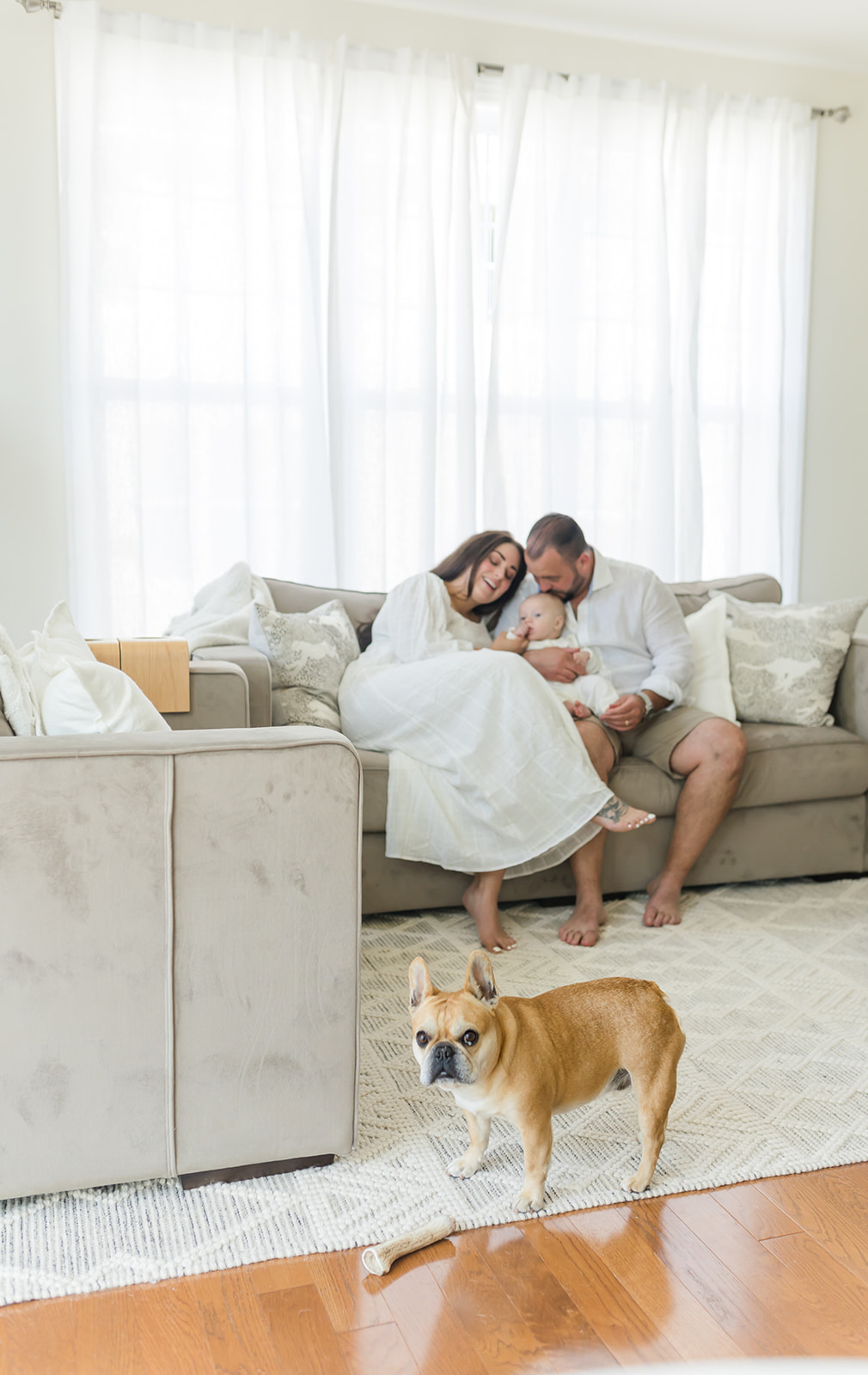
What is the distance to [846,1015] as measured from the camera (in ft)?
6.62

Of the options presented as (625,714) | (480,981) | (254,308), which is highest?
(254,308)

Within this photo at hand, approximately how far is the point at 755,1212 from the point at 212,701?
1403 mm

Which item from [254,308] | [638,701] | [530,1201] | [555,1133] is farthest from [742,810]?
[254,308]

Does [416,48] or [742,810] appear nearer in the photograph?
[742,810]

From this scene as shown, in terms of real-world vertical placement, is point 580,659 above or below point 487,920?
above

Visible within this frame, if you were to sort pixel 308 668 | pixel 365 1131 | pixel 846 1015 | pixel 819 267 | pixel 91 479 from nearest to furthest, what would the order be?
pixel 365 1131
pixel 846 1015
pixel 308 668
pixel 91 479
pixel 819 267

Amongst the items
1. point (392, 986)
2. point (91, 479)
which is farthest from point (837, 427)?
point (392, 986)

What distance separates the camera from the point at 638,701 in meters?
2.62

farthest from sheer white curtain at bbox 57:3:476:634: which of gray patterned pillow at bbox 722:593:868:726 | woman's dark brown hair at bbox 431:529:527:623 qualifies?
gray patterned pillow at bbox 722:593:868:726

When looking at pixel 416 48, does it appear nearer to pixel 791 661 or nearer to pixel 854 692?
pixel 791 661

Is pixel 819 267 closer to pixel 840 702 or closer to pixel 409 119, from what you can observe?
pixel 409 119

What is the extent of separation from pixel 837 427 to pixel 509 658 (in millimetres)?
2611

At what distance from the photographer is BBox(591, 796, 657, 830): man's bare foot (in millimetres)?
2338

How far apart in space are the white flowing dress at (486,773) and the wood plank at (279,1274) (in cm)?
115
